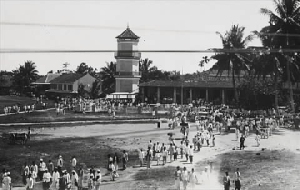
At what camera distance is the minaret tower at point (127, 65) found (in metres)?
52.9

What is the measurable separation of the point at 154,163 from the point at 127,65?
3598cm

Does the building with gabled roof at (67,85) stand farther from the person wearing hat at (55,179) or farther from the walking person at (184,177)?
the walking person at (184,177)

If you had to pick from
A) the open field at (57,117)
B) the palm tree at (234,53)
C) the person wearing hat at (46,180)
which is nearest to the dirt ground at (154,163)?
the person wearing hat at (46,180)

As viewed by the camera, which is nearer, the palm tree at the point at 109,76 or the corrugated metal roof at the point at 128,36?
the corrugated metal roof at the point at 128,36

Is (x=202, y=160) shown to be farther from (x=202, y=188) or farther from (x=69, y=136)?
(x=69, y=136)

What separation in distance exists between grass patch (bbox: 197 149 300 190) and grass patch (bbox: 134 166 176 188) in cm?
176

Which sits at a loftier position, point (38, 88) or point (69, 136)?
point (38, 88)

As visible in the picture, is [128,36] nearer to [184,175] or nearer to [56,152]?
[56,152]

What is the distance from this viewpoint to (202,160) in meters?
19.5

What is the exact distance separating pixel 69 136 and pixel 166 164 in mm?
10493

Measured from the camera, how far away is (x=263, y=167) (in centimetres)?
1794

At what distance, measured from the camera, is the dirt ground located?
51.8 ft

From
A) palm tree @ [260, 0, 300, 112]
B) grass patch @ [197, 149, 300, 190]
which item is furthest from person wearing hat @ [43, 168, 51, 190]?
palm tree @ [260, 0, 300, 112]

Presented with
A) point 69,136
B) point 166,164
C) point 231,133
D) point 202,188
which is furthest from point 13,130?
point 202,188
